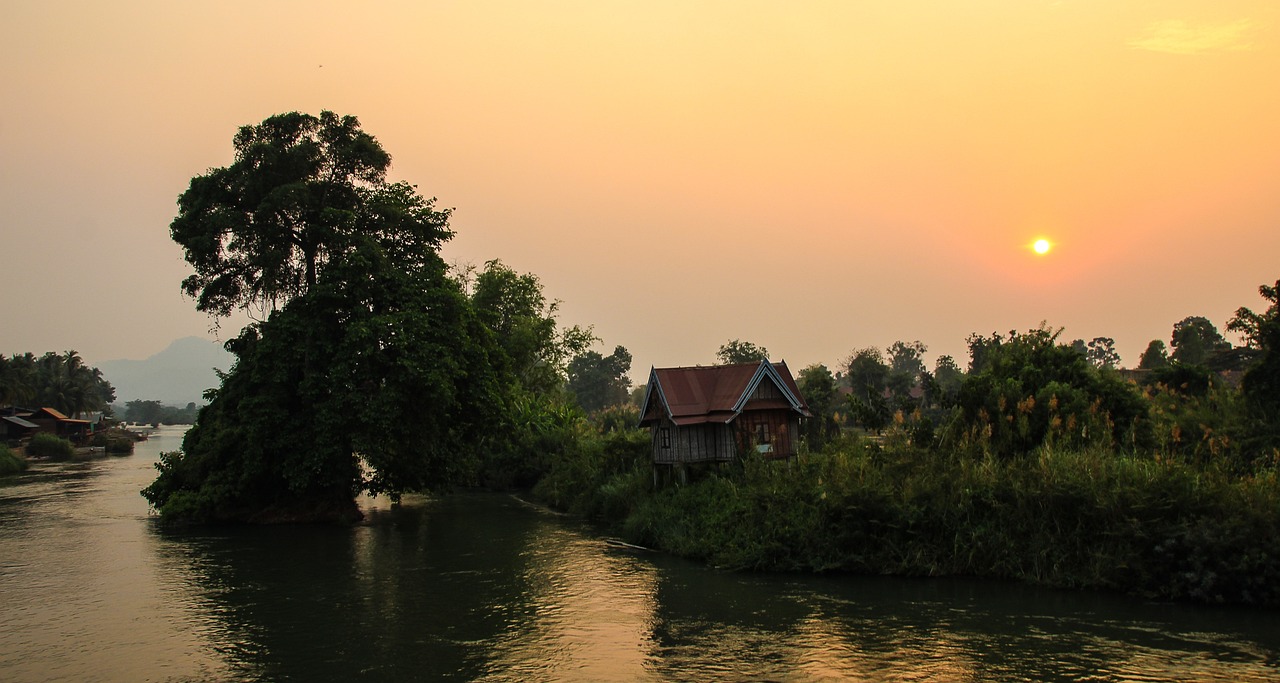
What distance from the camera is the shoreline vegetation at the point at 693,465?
61.6ft

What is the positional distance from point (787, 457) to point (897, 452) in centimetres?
523

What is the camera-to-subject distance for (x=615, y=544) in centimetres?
2712

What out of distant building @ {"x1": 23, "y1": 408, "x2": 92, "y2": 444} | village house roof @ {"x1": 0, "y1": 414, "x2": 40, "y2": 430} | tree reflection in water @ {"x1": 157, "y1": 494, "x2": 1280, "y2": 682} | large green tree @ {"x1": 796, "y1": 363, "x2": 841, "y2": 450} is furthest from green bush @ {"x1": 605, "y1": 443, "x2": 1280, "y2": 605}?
distant building @ {"x1": 23, "y1": 408, "x2": 92, "y2": 444}

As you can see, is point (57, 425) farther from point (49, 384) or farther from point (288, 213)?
point (288, 213)

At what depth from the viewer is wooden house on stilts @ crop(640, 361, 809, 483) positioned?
89.8 feet

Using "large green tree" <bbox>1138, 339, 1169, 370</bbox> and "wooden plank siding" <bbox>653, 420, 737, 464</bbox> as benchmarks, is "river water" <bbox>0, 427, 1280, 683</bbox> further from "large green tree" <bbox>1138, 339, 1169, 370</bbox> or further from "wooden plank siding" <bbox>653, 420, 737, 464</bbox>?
"large green tree" <bbox>1138, 339, 1169, 370</bbox>

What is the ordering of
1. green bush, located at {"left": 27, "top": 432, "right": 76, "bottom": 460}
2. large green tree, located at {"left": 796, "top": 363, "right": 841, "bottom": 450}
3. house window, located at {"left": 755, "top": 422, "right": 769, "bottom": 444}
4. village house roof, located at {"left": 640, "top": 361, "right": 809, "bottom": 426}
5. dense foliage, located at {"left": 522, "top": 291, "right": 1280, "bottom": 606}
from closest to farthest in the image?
dense foliage, located at {"left": 522, "top": 291, "right": 1280, "bottom": 606}
village house roof, located at {"left": 640, "top": 361, "right": 809, "bottom": 426}
house window, located at {"left": 755, "top": 422, "right": 769, "bottom": 444}
large green tree, located at {"left": 796, "top": 363, "right": 841, "bottom": 450}
green bush, located at {"left": 27, "top": 432, "right": 76, "bottom": 460}

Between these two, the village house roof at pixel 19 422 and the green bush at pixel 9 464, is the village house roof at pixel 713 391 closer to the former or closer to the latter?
the green bush at pixel 9 464

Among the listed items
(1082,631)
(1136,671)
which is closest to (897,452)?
(1082,631)

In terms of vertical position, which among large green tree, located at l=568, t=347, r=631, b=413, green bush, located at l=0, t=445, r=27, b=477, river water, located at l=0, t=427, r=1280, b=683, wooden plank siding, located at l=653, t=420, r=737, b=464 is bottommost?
river water, located at l=0, t=427, r=1280, b=683

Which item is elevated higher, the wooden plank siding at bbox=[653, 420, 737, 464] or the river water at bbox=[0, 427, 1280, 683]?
the wooden plank siding at bbox=[653, 420, 737, 464]

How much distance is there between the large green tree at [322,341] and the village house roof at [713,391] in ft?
26.5

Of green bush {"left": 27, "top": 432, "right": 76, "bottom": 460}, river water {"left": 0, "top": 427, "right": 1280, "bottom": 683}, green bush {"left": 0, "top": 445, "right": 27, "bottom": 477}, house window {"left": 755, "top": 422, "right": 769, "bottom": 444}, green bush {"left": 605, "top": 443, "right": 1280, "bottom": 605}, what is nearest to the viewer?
river water {"left": 0, "top": 427, "right": 1280, "bottom": 683}

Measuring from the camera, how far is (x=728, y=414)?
27000 mm
